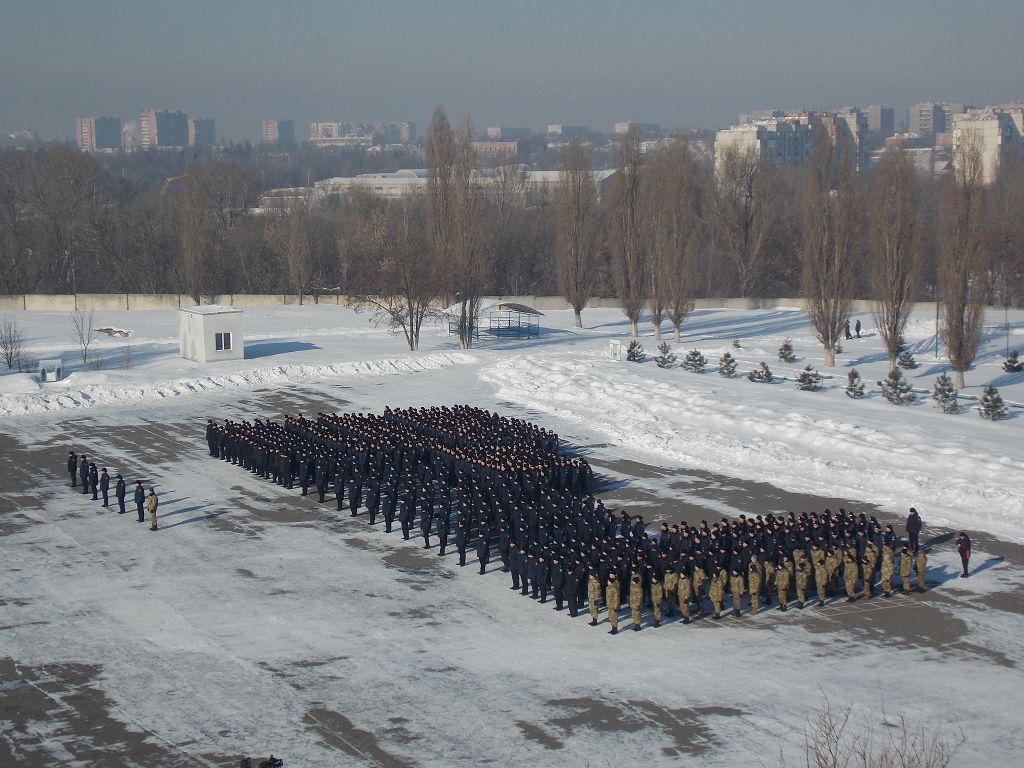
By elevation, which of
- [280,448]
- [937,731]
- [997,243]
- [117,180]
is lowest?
[937,731]

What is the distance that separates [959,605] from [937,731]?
400 centimetres

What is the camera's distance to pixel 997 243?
4791cm

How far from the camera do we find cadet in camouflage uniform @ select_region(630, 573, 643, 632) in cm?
1431

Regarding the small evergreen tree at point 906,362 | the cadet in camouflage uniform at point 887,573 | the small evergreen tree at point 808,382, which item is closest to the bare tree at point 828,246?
the small evergreen tree at point 906,362

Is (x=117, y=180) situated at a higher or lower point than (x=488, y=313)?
higher

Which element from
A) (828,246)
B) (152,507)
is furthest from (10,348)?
(828,246)

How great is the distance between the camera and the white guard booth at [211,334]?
112ft

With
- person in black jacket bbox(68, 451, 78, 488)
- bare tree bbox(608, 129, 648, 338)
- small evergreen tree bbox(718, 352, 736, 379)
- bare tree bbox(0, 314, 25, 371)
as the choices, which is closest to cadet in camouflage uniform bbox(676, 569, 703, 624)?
person in black jacket bbox(68, 451, 78, 488)

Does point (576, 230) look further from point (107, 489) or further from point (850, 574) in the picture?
point (850, 574)

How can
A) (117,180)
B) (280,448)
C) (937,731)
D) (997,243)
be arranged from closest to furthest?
(937,731), (280,448), (997,243), (117,180)

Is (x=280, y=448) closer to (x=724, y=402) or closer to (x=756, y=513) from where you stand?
(x=756, y=513)

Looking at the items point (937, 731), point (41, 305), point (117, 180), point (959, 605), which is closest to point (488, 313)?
point (41, 305)

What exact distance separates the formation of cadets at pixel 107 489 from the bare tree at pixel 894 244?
21.1 meters

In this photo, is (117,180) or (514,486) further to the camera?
(117,180)
